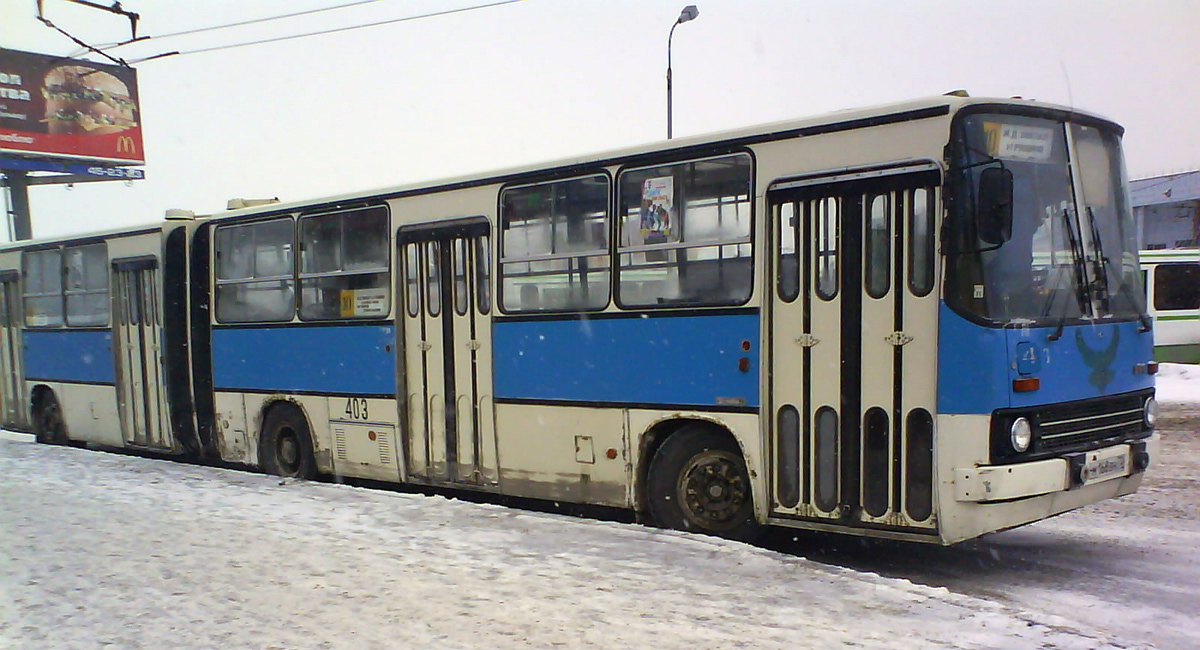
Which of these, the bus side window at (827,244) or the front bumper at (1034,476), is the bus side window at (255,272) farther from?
the front bumper at (1034,476)

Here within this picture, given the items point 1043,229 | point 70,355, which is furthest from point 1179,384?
point 70,355

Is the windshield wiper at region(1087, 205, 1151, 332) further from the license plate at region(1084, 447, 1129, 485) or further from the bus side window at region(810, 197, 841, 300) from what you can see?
the bus side window at region(810, 197, 841, 300)

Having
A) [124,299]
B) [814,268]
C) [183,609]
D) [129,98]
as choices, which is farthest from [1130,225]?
[129,98]

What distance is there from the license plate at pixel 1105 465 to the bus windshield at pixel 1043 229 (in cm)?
94

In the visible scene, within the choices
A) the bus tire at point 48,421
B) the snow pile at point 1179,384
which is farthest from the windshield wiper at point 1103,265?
the bus tire at point 48,421

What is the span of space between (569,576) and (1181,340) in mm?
27036

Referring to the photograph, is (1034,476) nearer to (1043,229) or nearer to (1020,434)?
(1020,434)

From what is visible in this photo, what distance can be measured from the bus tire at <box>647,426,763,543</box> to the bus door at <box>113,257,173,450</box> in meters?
8.26

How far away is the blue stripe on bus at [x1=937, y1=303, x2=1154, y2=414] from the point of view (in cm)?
615

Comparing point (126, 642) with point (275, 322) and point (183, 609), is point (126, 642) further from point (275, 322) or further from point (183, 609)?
point (275, 322)

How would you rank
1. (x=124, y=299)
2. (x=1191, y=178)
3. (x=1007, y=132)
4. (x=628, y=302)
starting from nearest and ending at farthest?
(x=1007, y=132) < (x=628, y=302) < (x=124, y=299) < (x=1191, y=178)

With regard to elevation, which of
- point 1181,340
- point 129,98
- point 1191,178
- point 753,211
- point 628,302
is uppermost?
point 129,98

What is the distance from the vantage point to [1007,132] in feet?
21.3

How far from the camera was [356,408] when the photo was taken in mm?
Answer: 10570
